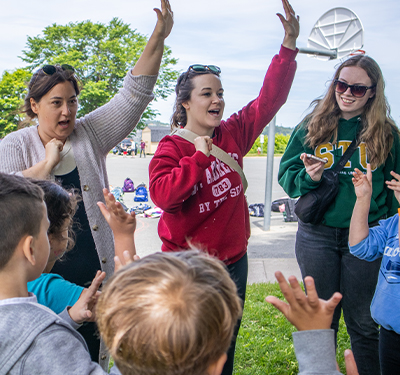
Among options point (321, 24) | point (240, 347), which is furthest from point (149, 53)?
point (321, 24)

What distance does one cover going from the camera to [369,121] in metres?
2.40

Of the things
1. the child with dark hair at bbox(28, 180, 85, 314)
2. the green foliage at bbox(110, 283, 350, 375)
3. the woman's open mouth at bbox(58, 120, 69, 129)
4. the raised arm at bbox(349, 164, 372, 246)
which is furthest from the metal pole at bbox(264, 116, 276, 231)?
the child with dark hair at bbox(28, 180, 85, 314)

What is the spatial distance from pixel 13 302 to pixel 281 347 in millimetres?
2468

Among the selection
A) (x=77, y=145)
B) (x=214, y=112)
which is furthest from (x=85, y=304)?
(x=214, y=112)

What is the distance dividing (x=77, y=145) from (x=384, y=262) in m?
1.62

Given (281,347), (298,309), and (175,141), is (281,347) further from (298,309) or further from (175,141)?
(298,309)

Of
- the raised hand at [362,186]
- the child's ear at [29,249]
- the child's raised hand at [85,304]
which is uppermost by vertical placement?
the raised hand at [362,186]

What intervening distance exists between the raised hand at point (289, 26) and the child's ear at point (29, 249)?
1.72 meters

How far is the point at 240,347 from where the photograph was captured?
316 cm

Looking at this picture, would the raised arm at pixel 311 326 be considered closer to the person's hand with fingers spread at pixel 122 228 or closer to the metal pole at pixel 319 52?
the person's hand with fingers spread at pixel 122 228

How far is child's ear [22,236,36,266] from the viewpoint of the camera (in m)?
1.21

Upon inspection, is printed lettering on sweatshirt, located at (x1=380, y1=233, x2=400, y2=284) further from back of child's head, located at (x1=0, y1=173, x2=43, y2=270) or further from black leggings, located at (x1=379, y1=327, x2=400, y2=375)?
back of child's head, located at (x1=0, y1=173, x2=43, y2=270)

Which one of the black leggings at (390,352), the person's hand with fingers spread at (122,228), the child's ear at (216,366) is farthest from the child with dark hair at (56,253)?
the black leggings at (390,352)

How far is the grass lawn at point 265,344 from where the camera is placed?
288 centimetres
